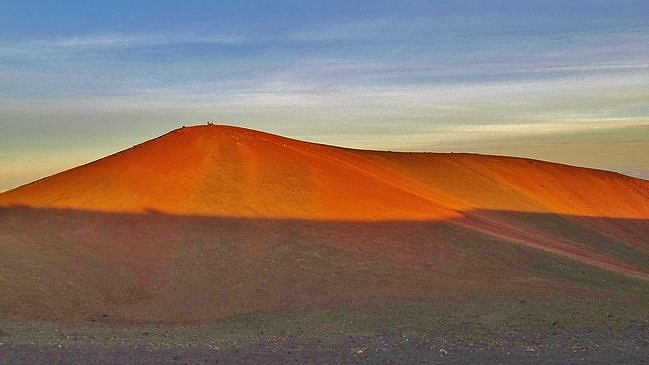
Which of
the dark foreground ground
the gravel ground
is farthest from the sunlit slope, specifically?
the gravel ground

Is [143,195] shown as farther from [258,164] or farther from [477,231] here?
[477,231]

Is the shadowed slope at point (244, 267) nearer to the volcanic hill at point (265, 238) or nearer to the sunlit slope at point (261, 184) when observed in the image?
the volcanic hill at point (265, 238)

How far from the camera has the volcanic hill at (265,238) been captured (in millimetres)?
21172

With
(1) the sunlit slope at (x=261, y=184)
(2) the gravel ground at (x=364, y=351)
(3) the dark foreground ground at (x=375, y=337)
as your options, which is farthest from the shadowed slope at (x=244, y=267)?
(2) the gravel ground at (x=364, y=351)

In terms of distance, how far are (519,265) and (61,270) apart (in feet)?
40.0

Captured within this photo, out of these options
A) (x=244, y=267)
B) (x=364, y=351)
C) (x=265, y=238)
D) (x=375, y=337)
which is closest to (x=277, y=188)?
(x=265, y=238)

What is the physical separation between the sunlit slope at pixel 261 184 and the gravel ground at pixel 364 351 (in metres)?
11.1

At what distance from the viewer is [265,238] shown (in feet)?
81.9

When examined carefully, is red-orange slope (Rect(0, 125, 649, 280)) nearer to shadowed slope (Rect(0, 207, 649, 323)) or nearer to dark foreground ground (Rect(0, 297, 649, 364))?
shadowed slope (Rect(0, 207, 649, 323))

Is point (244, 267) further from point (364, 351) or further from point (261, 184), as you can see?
point (364, 351)

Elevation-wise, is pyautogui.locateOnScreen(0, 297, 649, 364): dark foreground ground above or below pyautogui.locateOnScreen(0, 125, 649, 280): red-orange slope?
below

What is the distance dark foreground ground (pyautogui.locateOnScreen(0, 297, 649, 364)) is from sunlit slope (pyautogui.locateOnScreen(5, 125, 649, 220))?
26.4 feet

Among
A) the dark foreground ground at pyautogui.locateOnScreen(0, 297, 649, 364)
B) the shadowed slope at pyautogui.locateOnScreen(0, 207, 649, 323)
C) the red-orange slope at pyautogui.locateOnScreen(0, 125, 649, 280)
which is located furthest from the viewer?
the red-orange slope at pyautogui.locateOnScreen(0, 125, 649, 280)

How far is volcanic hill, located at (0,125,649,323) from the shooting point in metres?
21.2
